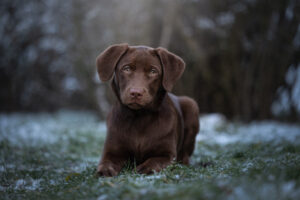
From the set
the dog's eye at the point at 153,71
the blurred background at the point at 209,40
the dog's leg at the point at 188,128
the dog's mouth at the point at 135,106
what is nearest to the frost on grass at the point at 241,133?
the blurred background at the point at 209,40

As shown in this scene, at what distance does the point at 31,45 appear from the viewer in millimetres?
15117

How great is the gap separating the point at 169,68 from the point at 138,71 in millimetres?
440

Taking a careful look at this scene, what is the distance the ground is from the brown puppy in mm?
277

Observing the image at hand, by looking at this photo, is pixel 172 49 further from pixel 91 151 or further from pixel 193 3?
pixel 91 151

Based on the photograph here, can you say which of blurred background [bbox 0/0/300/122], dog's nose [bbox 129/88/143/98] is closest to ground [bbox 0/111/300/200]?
dog's nose [bbox 129/88/143/98]

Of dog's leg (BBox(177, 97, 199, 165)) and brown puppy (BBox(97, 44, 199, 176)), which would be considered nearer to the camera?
brown puppy (BBox(97, 44, 199, 176))

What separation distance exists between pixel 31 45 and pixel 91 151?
9.68 m

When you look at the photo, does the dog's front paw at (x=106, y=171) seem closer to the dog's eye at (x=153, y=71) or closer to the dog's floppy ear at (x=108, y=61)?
the dog's floppy ear at (x=108, y=61)

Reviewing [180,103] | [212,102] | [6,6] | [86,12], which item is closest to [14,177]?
[180,103]

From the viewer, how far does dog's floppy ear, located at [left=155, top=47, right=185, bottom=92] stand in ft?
13.6

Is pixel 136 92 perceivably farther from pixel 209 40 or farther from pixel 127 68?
pixel 209 40

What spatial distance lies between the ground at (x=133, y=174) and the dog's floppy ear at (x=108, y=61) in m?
1.19

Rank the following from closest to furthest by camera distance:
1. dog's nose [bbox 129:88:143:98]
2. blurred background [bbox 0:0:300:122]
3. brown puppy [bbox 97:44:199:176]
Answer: dog's nose [bbox 129:88:143:98], brown puppy [bbox 97:44:199:176], blurred background [bbox 0:0:300:122]

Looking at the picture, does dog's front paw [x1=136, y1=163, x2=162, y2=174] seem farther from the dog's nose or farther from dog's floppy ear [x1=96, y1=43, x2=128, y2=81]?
dog's floppy ear [x1=96, y1=43, x2=128, y2=81]
